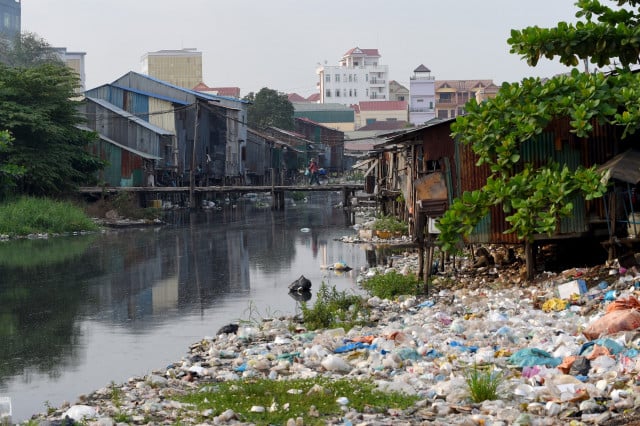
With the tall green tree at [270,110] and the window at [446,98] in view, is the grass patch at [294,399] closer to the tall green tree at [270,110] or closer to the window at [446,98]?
the tall green tree at [270,110]

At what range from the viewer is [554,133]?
15258 millimetres

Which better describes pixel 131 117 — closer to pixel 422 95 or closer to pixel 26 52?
pixel 26 52

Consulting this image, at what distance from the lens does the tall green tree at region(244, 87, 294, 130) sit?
71000 millimetres

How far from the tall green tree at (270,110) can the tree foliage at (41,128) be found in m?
34.7

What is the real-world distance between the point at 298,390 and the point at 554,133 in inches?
324

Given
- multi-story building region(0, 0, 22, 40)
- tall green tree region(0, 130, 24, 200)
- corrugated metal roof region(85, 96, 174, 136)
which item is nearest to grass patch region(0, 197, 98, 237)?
tall green tree region(0, 130, 24, 200)

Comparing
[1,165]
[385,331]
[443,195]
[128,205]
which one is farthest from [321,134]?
[385,331]

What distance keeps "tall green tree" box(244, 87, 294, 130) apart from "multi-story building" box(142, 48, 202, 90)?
6349 mm

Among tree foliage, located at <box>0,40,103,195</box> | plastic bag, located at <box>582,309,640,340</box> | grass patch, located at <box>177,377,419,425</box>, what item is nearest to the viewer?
grass patch, located at <box>177,377,419,425</box>

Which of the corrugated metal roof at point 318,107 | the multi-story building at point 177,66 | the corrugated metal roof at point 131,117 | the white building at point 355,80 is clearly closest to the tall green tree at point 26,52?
the multi-story building at point 177,66

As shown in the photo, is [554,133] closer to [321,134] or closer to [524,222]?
[524,222]

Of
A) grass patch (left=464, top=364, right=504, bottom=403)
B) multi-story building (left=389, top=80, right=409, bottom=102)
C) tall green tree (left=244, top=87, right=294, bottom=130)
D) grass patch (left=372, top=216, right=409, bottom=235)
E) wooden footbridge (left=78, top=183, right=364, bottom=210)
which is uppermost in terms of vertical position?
multi-story building (left=389, top=80, right=409, bottom=102)

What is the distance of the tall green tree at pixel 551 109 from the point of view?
382 inches

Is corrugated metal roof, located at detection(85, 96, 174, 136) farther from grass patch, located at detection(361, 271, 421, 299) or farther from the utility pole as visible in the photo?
grass patch, located at detection(361, 271, 421, 299)
